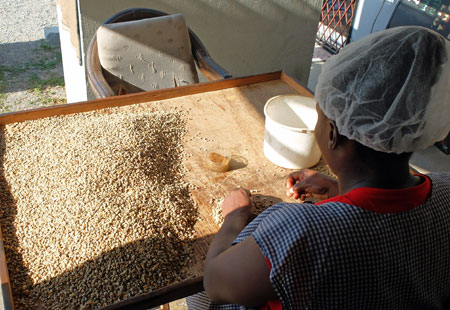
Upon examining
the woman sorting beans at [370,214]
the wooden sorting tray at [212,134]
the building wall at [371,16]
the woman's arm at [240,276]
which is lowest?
the building wall at [371,16]

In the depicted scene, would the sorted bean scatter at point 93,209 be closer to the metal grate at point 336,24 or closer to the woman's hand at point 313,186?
the woman's hand at point 313,186

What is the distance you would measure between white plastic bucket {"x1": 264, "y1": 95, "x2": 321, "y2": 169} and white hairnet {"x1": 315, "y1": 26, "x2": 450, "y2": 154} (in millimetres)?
638

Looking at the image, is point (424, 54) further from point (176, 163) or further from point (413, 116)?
point (176, 163)

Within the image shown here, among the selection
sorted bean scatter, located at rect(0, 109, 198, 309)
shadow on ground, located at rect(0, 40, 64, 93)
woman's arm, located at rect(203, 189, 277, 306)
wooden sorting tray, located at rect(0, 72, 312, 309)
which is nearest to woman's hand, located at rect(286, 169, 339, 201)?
wooden sorting tray, located at rect(0, 72, 312, 309)

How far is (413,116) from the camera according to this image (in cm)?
89

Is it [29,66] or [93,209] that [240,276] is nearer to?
[93,209]

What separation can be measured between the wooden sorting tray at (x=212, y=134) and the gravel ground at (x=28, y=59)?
2.41m

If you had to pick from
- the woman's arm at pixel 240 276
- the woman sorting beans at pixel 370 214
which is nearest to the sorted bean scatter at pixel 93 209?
the woman's arm at pixel 240 276

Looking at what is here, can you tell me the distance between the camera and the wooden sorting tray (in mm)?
1234

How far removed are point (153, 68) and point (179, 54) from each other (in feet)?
0.64

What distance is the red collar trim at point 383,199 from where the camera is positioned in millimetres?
930

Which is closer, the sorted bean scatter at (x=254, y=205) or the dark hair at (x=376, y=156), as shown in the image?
the dark hair at (x=376, y=156)

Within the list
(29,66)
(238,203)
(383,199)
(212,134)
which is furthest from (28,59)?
(383,199)

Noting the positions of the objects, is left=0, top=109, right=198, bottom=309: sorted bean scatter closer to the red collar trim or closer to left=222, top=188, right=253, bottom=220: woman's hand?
left=222, top=188, right=253, bottom=220: woman's hand
